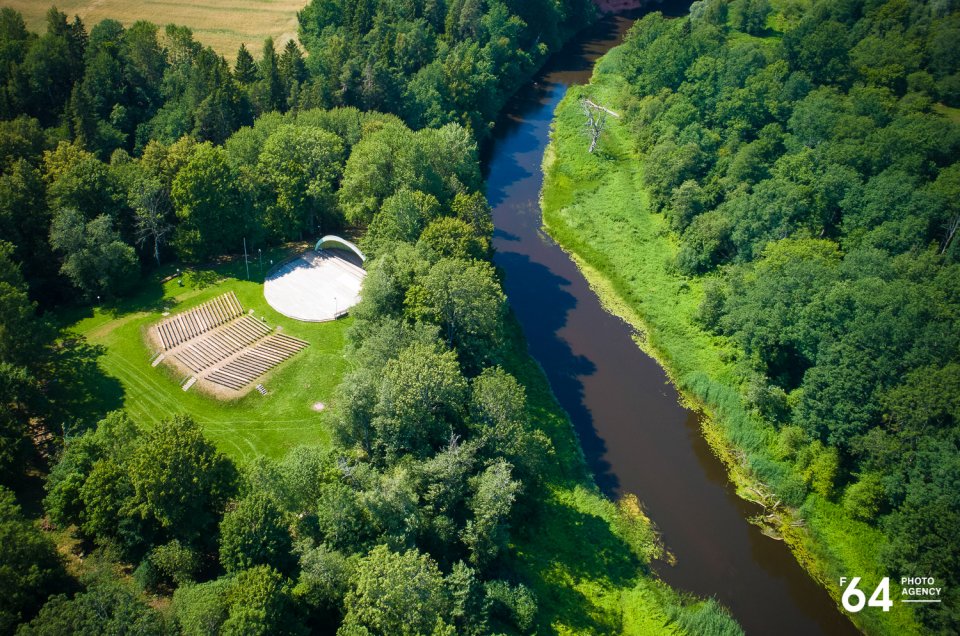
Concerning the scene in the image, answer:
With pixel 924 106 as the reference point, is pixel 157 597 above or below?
below

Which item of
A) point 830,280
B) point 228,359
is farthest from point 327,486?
point 830,280

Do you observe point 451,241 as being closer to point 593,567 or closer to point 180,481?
point 593,567

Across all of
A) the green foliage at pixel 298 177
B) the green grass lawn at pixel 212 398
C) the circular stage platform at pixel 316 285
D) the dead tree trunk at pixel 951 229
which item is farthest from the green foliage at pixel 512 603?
the dead tree trunk at pixel 951 229

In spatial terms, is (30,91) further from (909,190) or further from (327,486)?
(909,190)

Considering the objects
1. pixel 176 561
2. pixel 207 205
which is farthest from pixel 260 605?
pixel 207 205

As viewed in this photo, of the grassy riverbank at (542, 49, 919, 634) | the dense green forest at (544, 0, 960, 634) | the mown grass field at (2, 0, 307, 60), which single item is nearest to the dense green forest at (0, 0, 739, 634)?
the grassy riverbank at (542, 49, 919, 634)

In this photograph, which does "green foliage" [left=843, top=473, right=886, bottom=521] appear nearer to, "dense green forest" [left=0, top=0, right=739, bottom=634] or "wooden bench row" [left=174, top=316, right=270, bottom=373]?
"dense green forest" [left=0, top=0, right=739, bottom=634]
